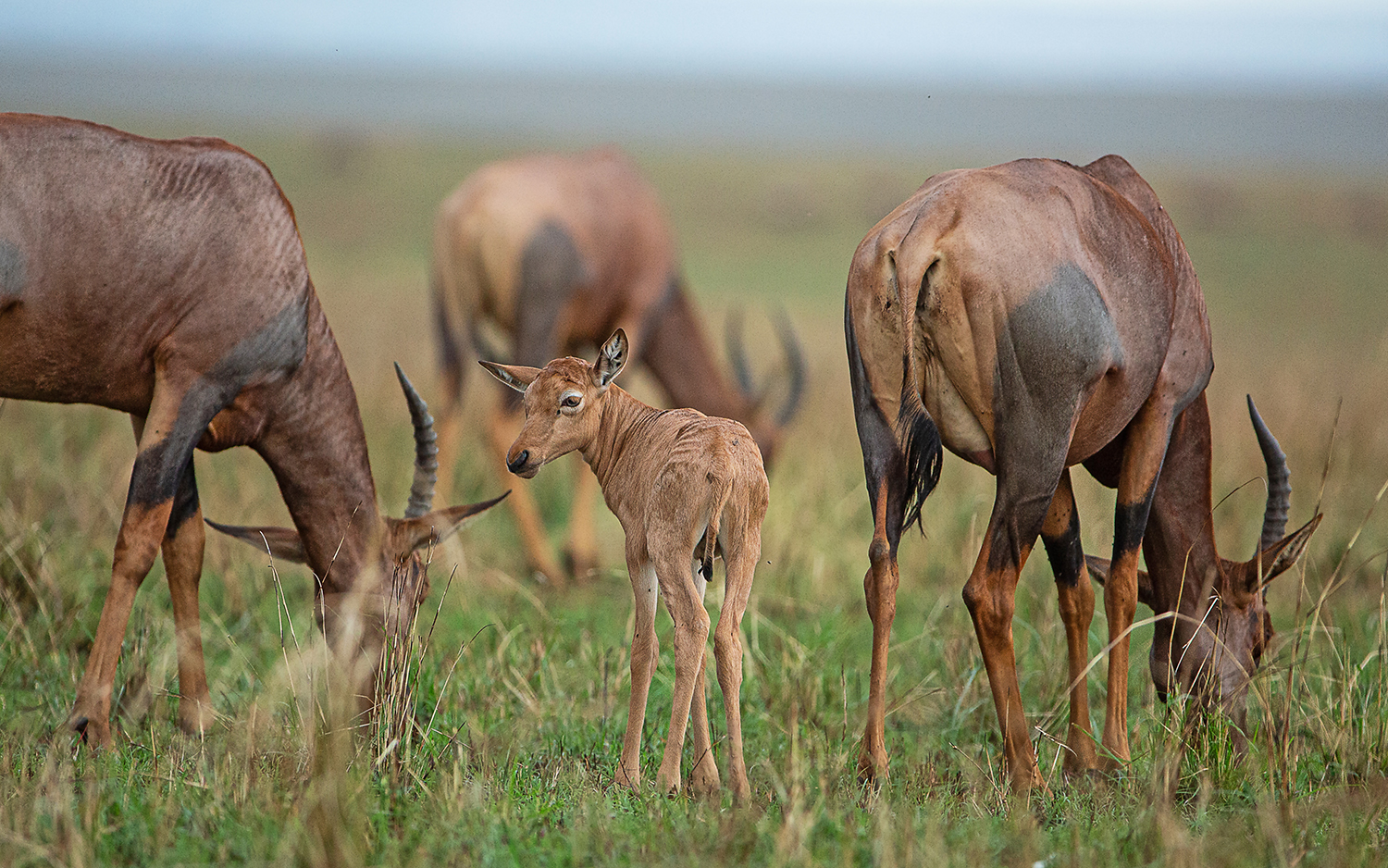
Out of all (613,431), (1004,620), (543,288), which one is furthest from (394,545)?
(543,288)

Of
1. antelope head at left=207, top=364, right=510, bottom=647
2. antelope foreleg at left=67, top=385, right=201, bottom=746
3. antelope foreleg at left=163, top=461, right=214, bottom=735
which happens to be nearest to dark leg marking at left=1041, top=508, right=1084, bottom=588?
antelope head at left=207, top=364, right=510, bottom=647

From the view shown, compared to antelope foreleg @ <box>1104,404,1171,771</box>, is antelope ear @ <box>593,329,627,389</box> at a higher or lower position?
higher

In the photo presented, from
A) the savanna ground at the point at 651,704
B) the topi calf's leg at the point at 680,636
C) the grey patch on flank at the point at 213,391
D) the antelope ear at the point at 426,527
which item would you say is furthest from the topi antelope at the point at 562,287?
the topi calf's leg at the point at 680,636

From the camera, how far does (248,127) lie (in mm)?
Result: 59125

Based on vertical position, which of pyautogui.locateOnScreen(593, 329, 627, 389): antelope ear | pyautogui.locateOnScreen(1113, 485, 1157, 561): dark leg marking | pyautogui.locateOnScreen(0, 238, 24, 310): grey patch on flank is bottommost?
pyautogui.locateOnScreen(1113, 485, 1157, 561): dark leg marking

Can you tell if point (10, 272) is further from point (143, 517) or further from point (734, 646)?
point (734, 646)

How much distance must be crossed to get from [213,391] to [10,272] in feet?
2.54

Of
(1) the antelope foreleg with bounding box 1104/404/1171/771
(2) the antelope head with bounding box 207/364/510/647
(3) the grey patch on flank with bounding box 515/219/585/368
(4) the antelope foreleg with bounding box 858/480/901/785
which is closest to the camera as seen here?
(4) the antelope foreleg with bounding box 858/480/901/785

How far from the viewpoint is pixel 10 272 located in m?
4.38

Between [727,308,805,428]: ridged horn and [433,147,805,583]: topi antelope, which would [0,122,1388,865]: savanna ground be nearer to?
[727,308,805,428]: ridged horn

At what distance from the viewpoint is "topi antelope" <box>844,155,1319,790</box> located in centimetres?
406

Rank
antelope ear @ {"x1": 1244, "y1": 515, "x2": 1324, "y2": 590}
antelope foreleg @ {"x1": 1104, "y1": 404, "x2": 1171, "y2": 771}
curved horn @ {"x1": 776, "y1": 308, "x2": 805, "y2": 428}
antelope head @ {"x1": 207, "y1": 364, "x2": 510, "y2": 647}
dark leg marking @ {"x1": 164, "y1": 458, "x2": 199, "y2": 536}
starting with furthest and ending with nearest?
curved horn @ {"x1": 776, "y1": 308, "x2": 805, "y2": 428} → dark leg marking @ {"x1": 164, "y1": 458, "x2": 199, "y2": 536} → antelope ear @ {"x1": 1244, "y1": 515, "x2": 1324, "y2": 590} → antelope head @ {"x1": 207, "y1": 364, "x2": 510, "y2": 647} → antelope foreleg @ {"x1": 1104, "y1": 404, "x2": 1171, "y2": 771}

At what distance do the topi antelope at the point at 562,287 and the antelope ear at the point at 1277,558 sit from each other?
434 cm

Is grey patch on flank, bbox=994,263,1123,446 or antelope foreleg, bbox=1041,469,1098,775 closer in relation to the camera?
grey patch on flank, bbox=994,263,1123,446
